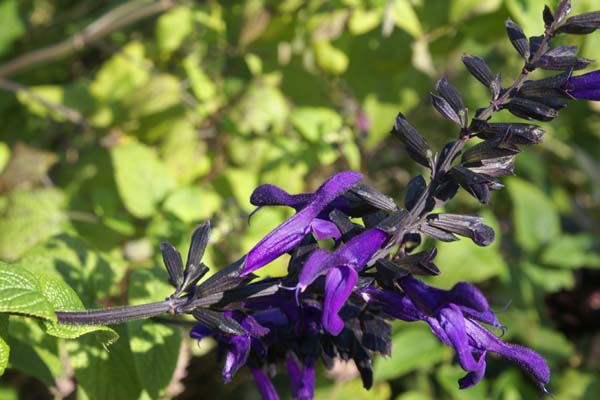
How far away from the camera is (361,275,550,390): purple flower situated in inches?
35.9

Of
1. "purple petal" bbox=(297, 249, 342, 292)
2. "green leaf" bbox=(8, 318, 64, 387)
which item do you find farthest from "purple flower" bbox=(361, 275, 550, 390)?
"green leaf" bbox=(8, 318, 64, 387)

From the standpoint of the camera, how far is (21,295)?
0.86m

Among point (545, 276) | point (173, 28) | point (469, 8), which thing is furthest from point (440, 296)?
point (173, 28)

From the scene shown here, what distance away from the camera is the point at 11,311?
840 millimetres

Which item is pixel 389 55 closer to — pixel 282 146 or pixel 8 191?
pixel 282 146

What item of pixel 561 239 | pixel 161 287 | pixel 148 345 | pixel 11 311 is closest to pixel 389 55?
pixel 561 239

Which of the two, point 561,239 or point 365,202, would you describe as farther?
point 561,239

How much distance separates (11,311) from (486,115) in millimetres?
679

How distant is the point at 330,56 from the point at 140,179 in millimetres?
802

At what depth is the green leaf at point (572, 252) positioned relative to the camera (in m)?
2.15

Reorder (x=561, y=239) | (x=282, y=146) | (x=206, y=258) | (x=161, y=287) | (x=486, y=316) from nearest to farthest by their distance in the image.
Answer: (x=486, y=316), (x=161, y=287), (x=206, y=258), (x=282, y=146), (x=561, y=239)

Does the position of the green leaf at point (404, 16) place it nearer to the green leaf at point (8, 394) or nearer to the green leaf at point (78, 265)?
the green leaf at point (78, 265)

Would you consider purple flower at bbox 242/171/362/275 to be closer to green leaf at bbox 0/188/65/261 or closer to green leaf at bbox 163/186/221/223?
green leaf at bbox 163/186/221/223

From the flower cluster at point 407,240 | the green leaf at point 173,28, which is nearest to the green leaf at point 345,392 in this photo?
the flower cluster at point 407,240
